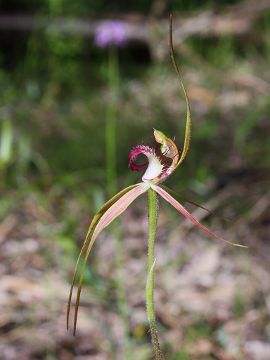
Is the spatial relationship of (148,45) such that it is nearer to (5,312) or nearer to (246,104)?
(246,104)

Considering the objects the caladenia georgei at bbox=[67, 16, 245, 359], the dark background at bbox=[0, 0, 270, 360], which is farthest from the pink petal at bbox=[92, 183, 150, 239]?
the dark background at bbox=[0, 0, 270, 360]

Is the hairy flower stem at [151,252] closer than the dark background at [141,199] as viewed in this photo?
Yes

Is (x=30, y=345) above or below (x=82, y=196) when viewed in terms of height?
below

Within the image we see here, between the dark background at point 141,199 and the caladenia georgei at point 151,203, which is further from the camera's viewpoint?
the dark background at point 141,199

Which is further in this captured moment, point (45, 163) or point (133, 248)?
point (45, 163)

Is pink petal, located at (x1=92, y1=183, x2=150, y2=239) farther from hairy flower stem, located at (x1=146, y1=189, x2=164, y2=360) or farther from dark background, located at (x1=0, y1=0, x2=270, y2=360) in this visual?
dark background, located at (x1=0, y1=0, x2=270, y2=360)

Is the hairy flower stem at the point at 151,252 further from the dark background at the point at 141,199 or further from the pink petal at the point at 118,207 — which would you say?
the dark background at the point at 141,199

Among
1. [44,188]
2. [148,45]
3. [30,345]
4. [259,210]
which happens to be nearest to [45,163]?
[44,188]

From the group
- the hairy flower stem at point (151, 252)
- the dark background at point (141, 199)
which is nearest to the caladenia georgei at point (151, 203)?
the hairy flower stem at point (151, 252)

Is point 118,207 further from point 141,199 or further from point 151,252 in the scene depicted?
point 141,199

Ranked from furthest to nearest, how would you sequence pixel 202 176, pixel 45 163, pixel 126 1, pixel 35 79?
pixel 126 1, pixel 35 79, pixel 45 163, pixel 202 176

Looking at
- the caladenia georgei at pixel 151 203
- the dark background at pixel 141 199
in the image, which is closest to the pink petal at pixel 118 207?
the caladenia georgei at pixel 151 203
